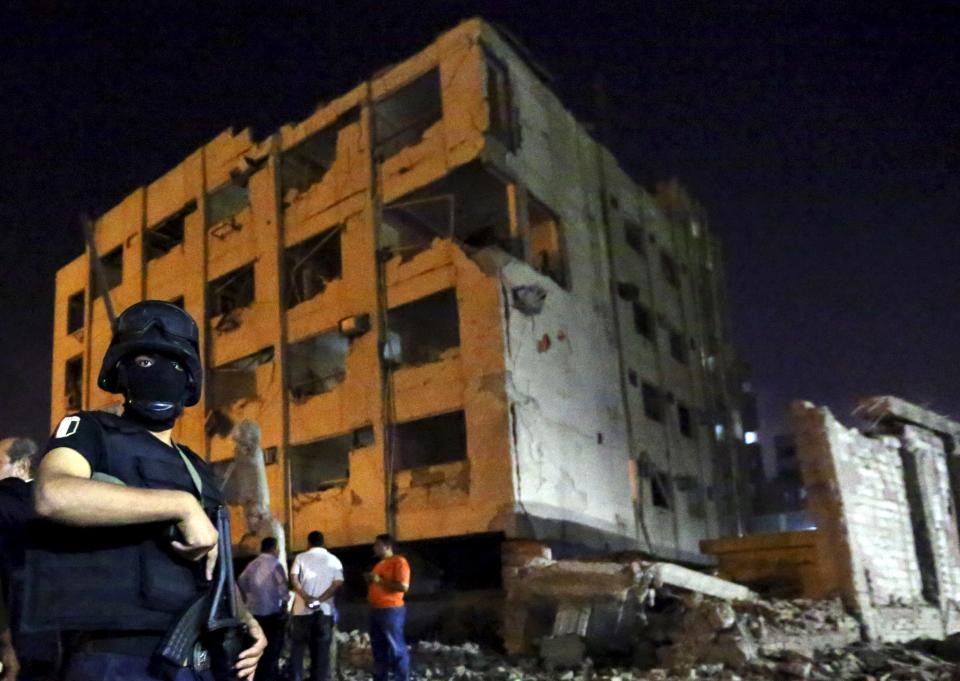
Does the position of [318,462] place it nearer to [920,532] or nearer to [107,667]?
[920,532]

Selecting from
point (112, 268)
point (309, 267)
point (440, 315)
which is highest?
point (112, 268)

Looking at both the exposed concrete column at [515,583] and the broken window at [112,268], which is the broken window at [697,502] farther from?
the broken window at [112,268]

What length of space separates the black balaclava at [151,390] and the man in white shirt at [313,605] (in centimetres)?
563

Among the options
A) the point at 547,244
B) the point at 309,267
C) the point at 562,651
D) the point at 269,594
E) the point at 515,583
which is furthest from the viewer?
the point at 309,267

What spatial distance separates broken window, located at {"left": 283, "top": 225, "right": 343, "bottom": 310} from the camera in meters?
19.1

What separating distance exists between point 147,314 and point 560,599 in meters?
9.60

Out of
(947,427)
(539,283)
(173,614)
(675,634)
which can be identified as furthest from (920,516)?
(173,614)

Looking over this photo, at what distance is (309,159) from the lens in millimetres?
20188

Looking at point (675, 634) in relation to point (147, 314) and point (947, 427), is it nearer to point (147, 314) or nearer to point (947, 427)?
point (947, 427)

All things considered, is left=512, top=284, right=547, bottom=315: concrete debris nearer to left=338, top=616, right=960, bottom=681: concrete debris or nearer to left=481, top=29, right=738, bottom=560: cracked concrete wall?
left=481, top=29, right=738, bottom=560: cracked concrete wall

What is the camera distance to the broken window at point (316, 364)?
60.8ft

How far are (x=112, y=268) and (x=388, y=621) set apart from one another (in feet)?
68.2

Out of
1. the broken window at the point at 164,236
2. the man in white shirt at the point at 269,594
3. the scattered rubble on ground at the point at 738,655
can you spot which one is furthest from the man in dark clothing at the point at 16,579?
the broken window at the point at 164,236

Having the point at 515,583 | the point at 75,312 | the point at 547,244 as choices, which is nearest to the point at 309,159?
the point at 547,244
